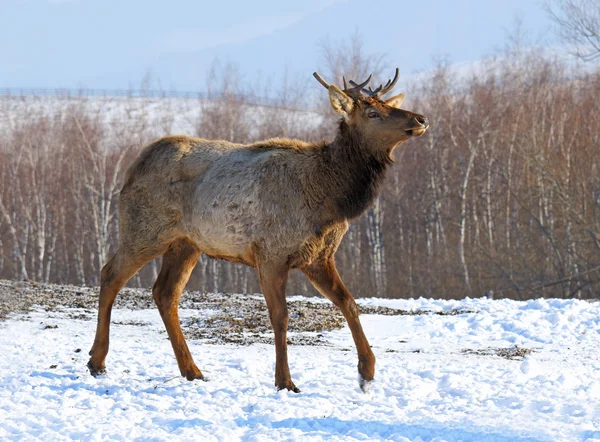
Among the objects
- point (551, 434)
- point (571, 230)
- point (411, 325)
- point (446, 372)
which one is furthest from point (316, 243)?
point (571, 230)

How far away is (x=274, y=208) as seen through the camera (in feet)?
22.1

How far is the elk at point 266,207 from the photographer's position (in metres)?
6.62

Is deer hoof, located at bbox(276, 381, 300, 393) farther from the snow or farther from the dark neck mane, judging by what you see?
the dark neck mane

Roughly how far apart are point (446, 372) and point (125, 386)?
298 cm

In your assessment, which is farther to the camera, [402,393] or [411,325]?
[411,325]

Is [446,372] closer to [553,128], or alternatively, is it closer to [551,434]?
[551,434]

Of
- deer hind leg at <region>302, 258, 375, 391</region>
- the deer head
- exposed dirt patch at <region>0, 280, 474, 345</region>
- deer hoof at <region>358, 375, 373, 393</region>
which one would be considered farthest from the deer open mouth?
exposed dirt patch at <region>0, 280, 474, 345</region>

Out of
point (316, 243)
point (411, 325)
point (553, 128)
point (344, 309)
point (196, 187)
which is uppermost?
point (553, 128)

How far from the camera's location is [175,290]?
7.36m

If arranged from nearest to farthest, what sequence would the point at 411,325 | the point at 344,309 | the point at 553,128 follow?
the point at 344,309 → the point at 411,325 → the point at 553,128

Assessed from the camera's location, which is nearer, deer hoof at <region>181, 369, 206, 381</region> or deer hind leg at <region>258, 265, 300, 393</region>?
deer hind leg at <region>258, 265, 300, 393</region>

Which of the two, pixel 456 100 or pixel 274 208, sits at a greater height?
pixel 456 100

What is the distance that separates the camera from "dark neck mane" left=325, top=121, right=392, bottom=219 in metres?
6.85

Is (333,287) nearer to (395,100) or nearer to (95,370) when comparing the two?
(395,100)
